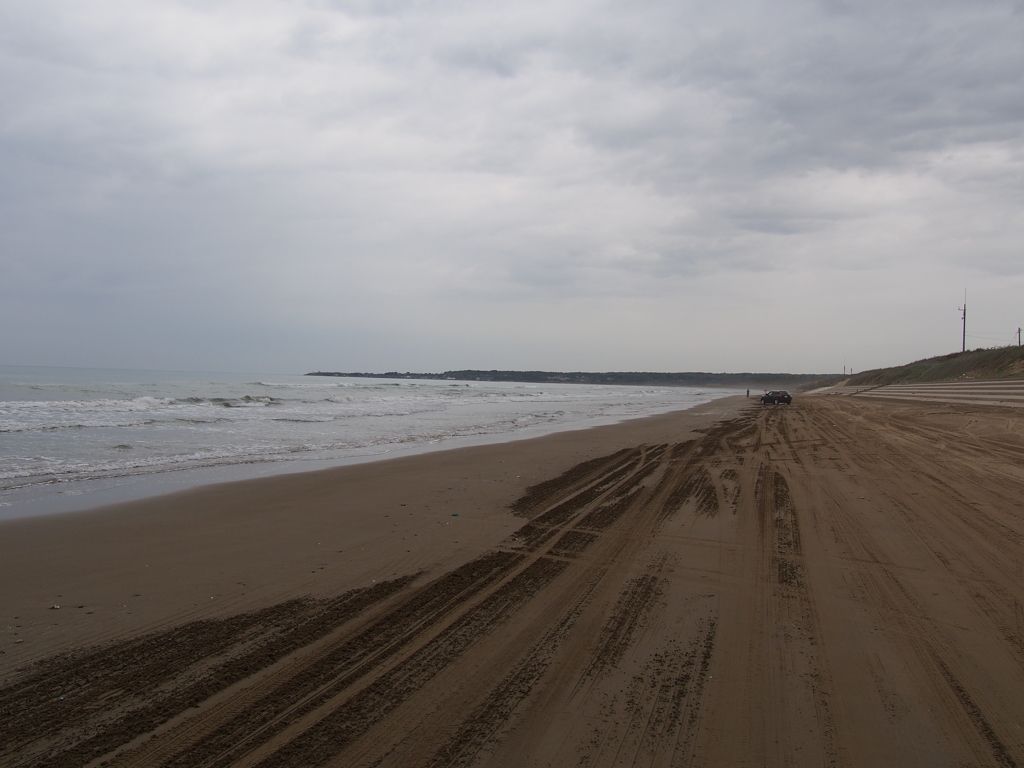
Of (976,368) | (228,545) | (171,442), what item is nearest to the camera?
(228,545)

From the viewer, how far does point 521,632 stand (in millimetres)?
3781

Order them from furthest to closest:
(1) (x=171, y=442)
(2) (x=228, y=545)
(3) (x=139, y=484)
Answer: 1. (1) (x=171, y=442)
2. (3) (x=139, y=484)
3. (2) (x=228, y=545)

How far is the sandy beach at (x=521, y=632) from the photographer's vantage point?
2664 mm

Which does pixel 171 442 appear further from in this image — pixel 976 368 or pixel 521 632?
pixel 976 368

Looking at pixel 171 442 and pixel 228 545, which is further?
pixel 171 442

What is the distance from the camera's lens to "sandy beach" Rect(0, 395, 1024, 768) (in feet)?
8.74

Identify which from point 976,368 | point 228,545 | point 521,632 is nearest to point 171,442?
point 228,545

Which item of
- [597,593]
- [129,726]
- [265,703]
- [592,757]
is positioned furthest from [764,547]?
[129,726]

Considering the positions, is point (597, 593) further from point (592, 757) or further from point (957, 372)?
point (957, 372)

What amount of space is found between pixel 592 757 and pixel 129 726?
227 centimetres

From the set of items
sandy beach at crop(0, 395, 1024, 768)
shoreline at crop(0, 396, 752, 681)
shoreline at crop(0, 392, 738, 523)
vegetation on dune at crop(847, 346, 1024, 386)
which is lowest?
shoreline at crop(0, 392, 738, 523)

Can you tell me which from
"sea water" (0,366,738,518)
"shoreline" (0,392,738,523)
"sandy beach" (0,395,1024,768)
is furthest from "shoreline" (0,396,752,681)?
"sea water" (0,366,738,518)

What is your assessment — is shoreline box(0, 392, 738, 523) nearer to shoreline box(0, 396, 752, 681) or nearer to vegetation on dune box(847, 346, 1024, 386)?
shoreline box(0, 396, 752, 681)

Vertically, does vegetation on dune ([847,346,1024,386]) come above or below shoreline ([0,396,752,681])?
above
